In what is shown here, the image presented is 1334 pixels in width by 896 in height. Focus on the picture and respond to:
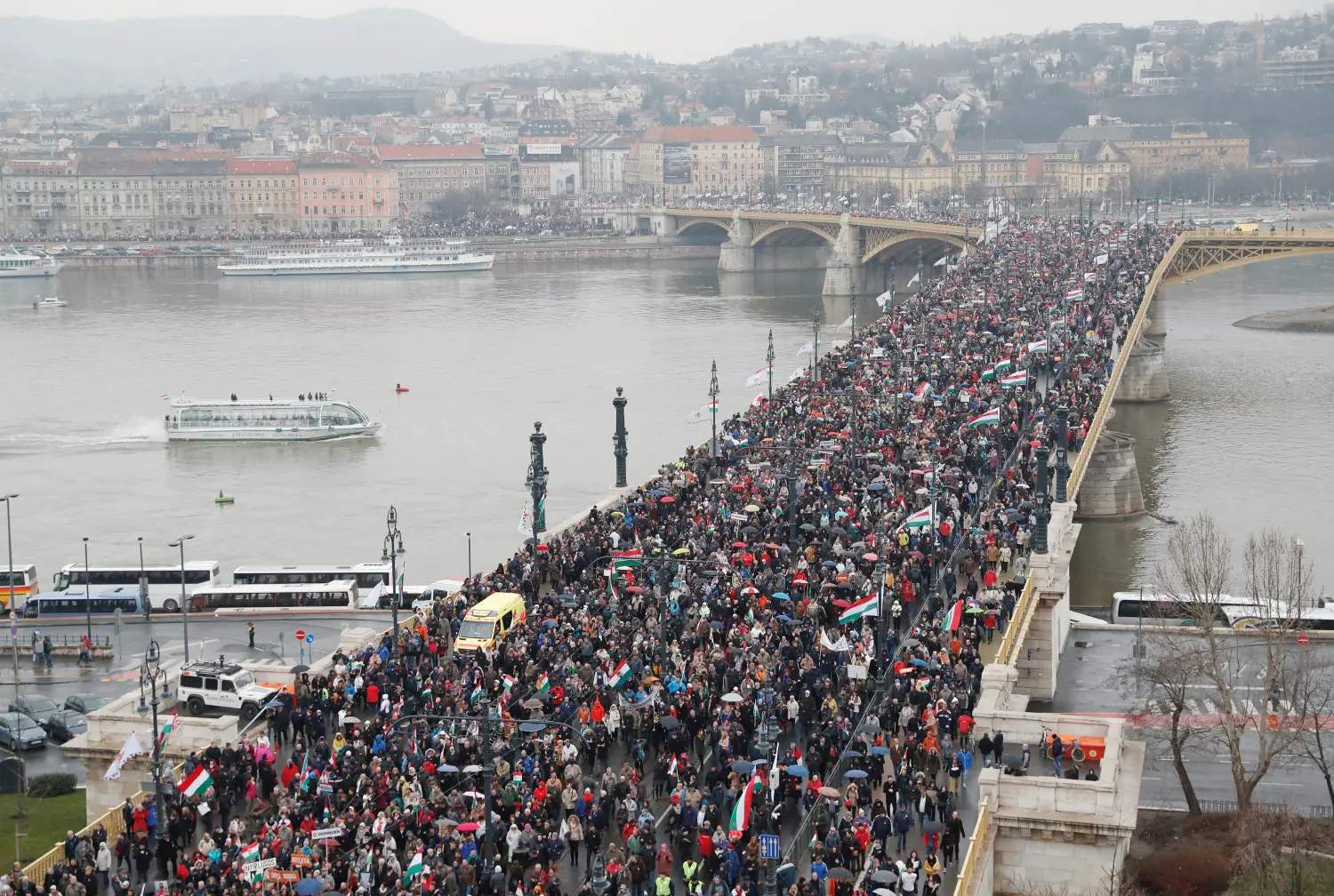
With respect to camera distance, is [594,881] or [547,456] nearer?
[594,881]

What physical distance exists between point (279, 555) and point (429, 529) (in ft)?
11.1

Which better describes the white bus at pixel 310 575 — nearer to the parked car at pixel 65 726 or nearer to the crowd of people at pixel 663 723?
the crowd of people at pixel 663 723

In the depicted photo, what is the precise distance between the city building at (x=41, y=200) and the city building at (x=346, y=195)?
16694 millimetres

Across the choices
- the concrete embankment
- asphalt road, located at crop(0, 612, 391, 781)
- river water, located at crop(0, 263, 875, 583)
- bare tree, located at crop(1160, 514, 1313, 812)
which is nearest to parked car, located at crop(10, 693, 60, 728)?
asphalt road, located at crop(0, 612, 391, 781)

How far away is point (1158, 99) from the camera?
17962 cm

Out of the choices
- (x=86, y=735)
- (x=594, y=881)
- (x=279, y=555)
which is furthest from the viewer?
(x=279, y=555)

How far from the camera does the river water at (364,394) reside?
137 ft

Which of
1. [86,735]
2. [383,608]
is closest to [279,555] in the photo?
[383,608]

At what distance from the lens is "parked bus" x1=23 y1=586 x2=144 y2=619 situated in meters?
31.8

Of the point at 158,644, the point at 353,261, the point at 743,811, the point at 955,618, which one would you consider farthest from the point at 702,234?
the point at 743,811

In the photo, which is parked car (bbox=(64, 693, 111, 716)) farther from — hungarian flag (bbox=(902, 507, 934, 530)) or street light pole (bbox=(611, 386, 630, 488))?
street light pole (bbox=(611, 386, 630, 488))

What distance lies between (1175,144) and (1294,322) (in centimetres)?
7884

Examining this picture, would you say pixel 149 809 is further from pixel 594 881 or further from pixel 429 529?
pixel 429 529

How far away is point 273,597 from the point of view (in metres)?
32.2
